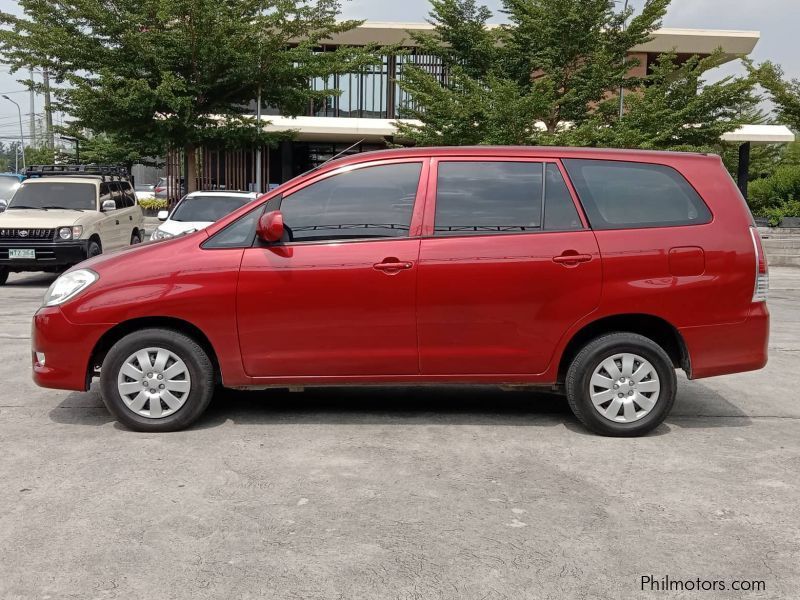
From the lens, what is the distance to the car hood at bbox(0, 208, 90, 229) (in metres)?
13.5

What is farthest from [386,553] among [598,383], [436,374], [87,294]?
[87,294]

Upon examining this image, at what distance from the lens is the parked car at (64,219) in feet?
44.0

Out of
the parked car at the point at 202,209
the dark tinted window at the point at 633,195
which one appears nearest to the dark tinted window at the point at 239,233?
the dark tinted window at the point at 633,195

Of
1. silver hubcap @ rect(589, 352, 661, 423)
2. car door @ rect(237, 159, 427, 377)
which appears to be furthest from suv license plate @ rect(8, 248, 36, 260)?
silver hubcap @ rect(589, 352, 661, 423)

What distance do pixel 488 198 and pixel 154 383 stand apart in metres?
2.47

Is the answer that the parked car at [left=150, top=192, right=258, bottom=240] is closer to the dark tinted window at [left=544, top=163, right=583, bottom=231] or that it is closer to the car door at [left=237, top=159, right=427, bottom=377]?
the car door at [left=237, top=159, right=427, bottom=377]

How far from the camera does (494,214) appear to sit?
5438 millimetres

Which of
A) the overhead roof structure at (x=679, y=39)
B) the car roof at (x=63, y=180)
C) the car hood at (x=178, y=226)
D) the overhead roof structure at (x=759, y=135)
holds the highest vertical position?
the overhead roof structure at (x=679, y=39)

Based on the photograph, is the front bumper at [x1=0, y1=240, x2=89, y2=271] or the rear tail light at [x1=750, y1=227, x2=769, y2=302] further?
the front bumper at [x1=0, y1=240, x2=89, y2=271]

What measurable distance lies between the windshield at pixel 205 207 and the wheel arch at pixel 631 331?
980 cm

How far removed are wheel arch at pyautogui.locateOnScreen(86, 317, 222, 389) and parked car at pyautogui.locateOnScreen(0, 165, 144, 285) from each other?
8.45 meters

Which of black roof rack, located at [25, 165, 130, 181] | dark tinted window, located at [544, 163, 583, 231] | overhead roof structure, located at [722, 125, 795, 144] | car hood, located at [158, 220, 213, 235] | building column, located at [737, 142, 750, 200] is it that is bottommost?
car hood, located at [158, 220, 213, 235]

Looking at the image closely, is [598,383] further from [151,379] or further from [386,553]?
[151,379]

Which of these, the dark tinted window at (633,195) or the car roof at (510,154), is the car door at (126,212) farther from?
the dark tinted window at (633,195)
